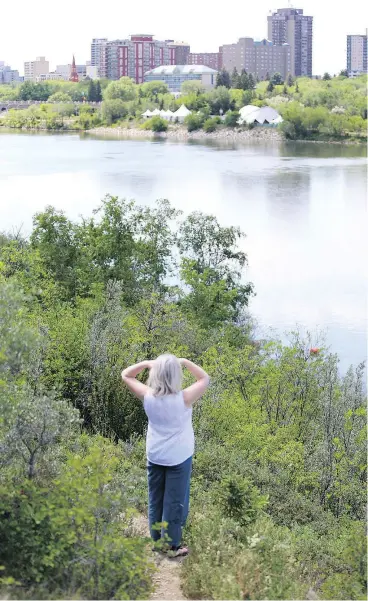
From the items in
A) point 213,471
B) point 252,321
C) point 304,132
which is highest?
point 304,132

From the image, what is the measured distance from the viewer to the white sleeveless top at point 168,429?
→ 296 cm

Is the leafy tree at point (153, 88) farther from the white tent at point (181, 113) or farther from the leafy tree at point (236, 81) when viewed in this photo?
the white tent at point (181, 113)

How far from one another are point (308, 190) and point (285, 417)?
2023 centimetres

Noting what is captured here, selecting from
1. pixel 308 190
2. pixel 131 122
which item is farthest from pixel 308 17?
pixel 308 190

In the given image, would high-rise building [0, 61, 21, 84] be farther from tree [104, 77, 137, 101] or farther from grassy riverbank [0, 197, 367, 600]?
grassy riverbank [0, 197, 367, 600]

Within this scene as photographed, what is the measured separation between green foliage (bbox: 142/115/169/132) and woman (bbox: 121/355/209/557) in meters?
58.5

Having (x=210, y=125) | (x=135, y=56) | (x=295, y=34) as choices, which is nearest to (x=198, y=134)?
(x=210, y=125)

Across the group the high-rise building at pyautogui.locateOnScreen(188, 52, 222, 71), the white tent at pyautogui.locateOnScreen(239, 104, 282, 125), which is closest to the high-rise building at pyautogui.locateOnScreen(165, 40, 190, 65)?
the high-rise building at pyautogui.locateOnScreen(188, 52, 222, 71)

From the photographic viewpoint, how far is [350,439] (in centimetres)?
623

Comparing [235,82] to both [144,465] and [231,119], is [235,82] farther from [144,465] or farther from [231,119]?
[144,465]

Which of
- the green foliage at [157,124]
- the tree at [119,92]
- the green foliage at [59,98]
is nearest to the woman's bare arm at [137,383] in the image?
the green foliage at [157,124]

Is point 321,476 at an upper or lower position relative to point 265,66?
lower

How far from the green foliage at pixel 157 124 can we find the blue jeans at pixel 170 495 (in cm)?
5856

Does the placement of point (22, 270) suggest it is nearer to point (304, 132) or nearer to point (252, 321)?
point (252, 321)
